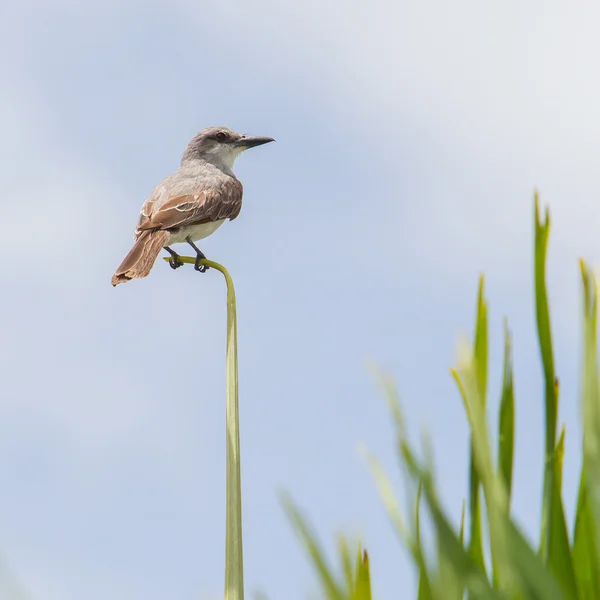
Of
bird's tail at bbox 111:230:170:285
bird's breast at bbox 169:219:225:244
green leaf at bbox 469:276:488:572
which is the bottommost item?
green leaf at bbox 469:276:488:572

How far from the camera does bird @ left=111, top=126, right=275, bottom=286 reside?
4.89 meters

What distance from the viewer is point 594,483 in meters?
0.88

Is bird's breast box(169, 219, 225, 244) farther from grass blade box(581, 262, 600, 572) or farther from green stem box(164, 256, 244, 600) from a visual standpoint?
grass blade box(581, 262, 600, 572)

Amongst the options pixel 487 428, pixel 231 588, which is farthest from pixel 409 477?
pixel 231 588

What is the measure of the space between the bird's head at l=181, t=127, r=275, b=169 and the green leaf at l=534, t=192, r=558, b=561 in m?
6.88

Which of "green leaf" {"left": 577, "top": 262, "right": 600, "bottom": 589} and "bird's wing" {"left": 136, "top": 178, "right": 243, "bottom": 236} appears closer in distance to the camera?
"green leaf" {"left": 577, "top": 262, "right": 600, "bottom": 589}

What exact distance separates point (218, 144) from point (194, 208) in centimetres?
183

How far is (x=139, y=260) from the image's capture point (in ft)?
14.6

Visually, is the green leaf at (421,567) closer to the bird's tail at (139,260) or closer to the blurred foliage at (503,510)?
the blurred foliage at (503,510)

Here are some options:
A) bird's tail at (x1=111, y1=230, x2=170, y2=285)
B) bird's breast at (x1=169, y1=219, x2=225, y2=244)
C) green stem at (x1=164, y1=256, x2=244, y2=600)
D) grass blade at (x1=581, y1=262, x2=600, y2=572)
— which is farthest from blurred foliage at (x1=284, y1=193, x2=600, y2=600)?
bird's breast at (x1=169, y1=219, x2=225, y2=244)

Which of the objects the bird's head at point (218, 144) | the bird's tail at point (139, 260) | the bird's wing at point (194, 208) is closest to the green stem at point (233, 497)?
the bird's tail at point (139, 260)

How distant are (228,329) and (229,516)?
562 millimetres

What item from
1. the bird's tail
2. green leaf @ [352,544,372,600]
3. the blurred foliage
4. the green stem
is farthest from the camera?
the bird's tail

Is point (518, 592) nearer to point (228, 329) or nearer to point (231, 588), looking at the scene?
point (231, 588)
